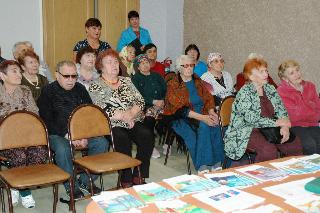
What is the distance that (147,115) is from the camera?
4.73 meters

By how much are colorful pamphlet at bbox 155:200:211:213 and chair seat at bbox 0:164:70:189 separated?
1160 millimetres

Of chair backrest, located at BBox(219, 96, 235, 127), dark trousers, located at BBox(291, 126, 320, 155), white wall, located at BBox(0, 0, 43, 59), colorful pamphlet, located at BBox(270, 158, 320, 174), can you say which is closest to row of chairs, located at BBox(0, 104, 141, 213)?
chair backrest, located at BBox(219, 96, 235, 127)

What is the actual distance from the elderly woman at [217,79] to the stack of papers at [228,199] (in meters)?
2.85

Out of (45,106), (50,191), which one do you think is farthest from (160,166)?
(45,106)

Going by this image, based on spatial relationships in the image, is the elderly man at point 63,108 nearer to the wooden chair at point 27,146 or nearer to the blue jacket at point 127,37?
the wooden chair at point 27,146

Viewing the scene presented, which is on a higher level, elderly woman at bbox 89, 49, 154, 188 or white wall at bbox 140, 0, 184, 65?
white wall at bbox 140, 0, 184, 65

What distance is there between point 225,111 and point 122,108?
0.96m

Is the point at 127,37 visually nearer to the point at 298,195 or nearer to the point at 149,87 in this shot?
the point at 149,87

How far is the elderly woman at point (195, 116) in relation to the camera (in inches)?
169

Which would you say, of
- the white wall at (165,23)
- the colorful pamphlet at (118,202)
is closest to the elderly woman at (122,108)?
the colorful pamphlet at (118,202)

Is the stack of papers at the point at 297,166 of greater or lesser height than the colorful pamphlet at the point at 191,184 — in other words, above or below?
above

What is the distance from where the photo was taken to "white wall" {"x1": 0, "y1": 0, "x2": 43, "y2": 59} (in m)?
5.93

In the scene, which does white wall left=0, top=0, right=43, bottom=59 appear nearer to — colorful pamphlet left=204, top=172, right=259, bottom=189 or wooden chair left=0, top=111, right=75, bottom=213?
wooden chair left=0, top=111, right=75, bottom=213

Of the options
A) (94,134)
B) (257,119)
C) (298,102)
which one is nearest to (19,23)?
(94,134)
